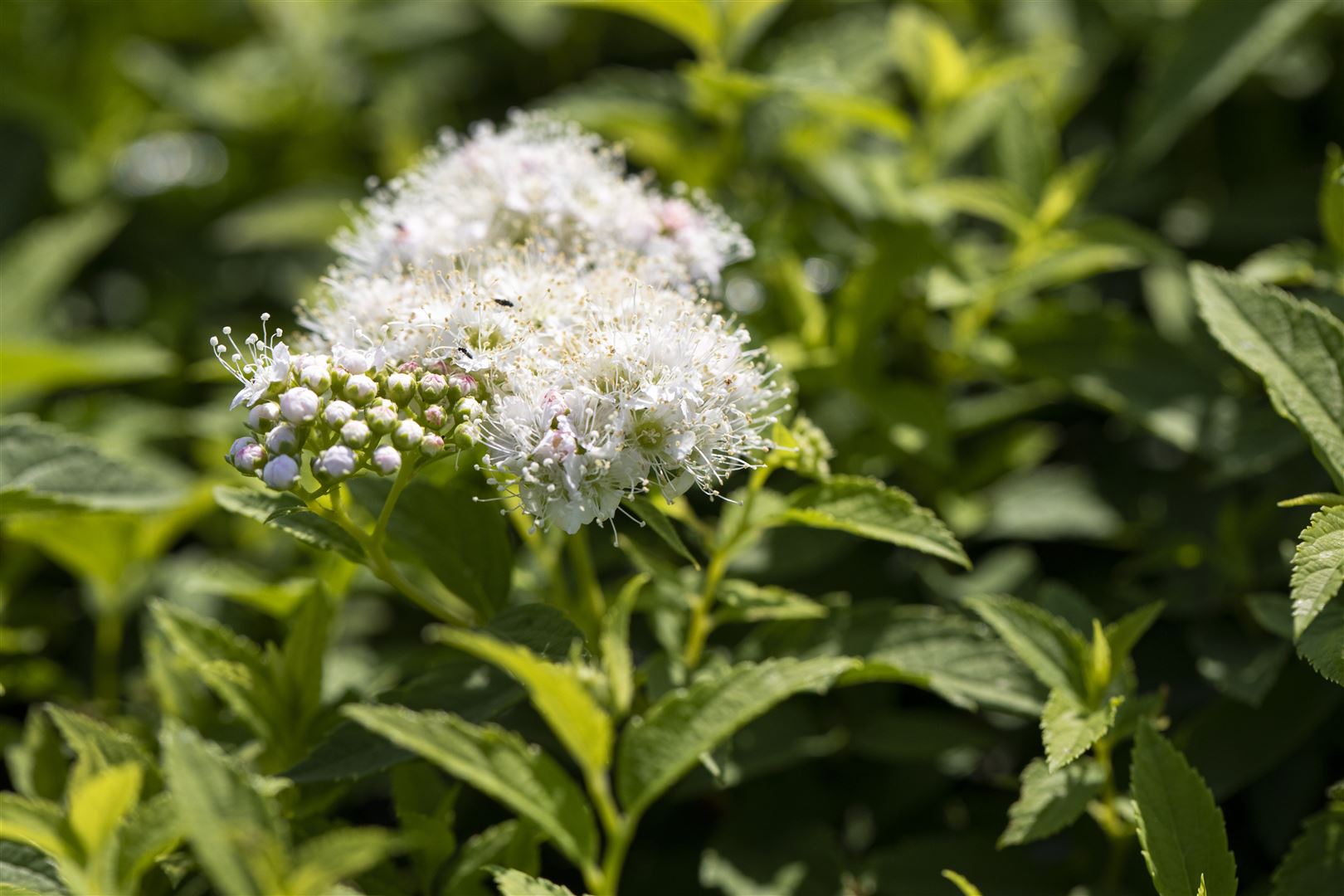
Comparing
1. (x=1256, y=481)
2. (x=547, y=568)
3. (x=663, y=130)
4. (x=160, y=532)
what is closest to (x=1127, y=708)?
(x=1256, y=481)

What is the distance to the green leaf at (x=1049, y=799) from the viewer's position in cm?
175

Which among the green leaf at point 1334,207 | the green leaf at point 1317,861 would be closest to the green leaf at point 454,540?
the green leaf at point 1317,861

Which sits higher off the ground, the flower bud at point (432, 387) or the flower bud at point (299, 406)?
the flower bud at point (299, 406)

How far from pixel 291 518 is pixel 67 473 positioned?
677 mm

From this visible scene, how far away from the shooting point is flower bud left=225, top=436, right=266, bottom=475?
1.65 meters

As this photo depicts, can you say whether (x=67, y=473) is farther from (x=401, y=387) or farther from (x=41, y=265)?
(x=41, y=265)

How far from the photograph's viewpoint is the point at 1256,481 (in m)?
2.43

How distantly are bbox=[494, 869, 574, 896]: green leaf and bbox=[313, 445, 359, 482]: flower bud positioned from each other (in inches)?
23.1

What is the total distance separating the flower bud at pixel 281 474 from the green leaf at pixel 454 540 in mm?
312

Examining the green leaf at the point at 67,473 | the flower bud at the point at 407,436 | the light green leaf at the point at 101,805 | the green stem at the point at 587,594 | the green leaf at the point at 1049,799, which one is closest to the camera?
the light green leaf at the point at 101,805

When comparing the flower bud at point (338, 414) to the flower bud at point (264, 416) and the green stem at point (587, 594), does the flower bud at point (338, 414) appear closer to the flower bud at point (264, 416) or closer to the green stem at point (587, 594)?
the flower bud at point (264, 416)

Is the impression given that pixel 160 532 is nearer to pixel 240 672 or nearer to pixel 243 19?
pixel 240 672

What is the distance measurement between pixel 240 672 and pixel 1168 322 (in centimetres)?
216

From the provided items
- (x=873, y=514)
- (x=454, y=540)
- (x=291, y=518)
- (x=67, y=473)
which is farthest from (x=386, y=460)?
(x=67, y=473)
